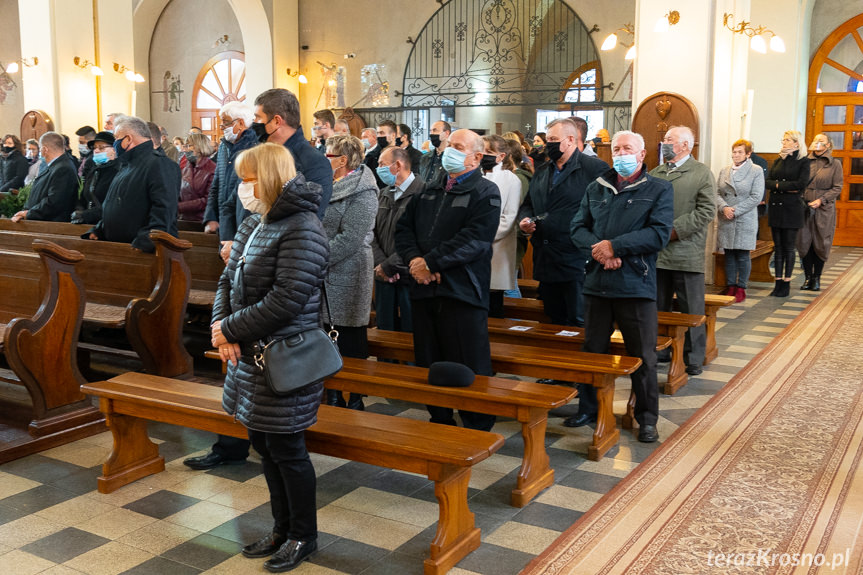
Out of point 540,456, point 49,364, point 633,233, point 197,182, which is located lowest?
point 540,456

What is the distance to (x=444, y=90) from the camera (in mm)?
14828

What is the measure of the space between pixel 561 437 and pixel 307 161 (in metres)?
1.92

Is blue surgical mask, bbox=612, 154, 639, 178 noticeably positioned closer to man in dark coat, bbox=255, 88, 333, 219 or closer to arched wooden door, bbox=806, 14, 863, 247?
man in dark coat, bbox=255, 88, 333, 219

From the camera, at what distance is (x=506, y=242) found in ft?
17.2

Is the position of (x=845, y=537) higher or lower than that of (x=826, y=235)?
lower

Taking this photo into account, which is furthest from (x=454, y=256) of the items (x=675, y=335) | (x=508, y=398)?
(x=675, y=335)

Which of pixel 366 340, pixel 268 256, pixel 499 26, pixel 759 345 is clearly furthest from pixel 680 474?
pixel 499 26

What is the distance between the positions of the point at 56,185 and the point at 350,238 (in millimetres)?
3712

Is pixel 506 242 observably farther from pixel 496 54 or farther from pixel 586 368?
pixel 496 54

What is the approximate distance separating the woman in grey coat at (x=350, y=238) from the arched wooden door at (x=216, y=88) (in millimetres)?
13137

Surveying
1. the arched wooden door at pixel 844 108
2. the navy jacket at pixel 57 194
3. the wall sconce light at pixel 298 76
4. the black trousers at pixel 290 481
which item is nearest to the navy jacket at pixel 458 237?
the black trousers at pixel 290 481

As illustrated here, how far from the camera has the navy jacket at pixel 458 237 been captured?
3963mm

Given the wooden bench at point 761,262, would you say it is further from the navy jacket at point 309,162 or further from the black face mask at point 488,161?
the navy jacket at point 309,162

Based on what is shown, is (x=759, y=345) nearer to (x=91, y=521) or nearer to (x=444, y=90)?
(x=91, y=521)
